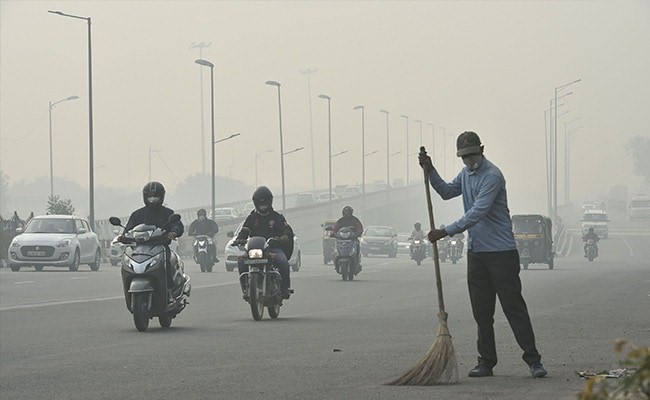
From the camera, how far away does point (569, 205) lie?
174000mm

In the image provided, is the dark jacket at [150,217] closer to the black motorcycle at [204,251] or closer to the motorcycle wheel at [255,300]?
the motorcycle wheel at [255,300]

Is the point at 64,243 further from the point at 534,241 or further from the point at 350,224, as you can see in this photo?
the point at 534,241

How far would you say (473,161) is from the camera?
11.4 meters

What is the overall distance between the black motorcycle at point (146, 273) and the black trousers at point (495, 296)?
7.10 meters

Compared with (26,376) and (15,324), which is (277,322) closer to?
(15,324)

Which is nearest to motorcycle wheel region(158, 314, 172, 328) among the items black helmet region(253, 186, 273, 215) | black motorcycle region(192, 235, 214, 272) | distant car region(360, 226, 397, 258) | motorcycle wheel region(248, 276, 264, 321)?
motorcycle wheel region(248, 276, 264, 321)

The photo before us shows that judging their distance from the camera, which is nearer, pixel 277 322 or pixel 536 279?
pixel 277 322

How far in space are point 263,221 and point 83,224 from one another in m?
25.2

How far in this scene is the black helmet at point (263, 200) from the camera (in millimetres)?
20594

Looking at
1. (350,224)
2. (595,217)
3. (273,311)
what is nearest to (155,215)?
(273,311)

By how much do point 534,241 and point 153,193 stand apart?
117ft

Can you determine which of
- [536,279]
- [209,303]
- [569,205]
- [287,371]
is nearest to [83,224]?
[536,279]

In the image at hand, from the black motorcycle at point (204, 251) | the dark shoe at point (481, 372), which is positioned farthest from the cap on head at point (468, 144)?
the black motorcycle at point (204, 251)

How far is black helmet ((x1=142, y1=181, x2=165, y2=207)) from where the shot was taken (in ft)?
61.0
